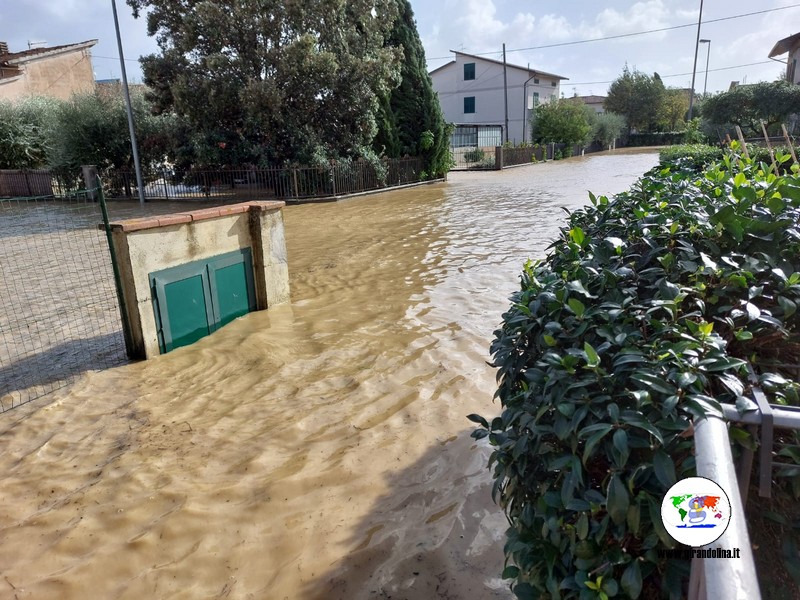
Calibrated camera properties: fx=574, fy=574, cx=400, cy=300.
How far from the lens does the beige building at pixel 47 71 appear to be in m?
28.7

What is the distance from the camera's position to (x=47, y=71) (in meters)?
30.7

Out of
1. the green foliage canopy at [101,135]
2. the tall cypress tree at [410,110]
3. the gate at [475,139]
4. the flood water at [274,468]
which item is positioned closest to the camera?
the flood water at [274,468]

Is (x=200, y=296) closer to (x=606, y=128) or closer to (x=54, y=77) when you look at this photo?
(x=54, y=77)

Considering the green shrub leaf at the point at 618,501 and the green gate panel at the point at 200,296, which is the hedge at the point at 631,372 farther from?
the green gate panel at the point at 200,296

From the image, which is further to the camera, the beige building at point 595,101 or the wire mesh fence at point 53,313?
the beige building at point 595,101

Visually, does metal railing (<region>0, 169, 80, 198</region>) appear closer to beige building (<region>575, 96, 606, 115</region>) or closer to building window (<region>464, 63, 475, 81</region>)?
building window (<region>464, 63, 475, 81</region>)

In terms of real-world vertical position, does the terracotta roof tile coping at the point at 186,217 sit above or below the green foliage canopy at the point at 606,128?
below

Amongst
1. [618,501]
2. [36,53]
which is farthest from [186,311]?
[36,53]

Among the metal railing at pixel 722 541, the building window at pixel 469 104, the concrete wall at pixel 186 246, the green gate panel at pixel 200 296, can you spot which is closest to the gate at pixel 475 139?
the building window at pixel 469 104

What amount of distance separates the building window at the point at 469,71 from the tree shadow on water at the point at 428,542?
5121 centimetres

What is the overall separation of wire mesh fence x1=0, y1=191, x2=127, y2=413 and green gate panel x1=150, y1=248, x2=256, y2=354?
0.56 m

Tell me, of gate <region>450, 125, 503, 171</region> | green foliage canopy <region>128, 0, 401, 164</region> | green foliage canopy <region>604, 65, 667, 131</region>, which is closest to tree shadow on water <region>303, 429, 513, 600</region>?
green foliage canopy <region>128, 0, 401, 164</region>

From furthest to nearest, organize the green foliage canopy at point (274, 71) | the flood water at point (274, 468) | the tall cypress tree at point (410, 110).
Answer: the tall cypress tree at point (410, 110)
the green foliage canopy at point (274, 71)
the flood water at point (274, 468)

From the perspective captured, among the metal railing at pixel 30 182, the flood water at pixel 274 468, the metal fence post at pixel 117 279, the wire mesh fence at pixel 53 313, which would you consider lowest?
the flood water at pixel 274 468
